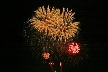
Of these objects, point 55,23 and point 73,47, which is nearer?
point 55,23

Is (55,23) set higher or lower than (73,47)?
higher

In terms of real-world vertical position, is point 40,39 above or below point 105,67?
above

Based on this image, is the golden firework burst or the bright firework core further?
the bright firework core

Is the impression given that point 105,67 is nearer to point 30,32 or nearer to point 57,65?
point 57,65

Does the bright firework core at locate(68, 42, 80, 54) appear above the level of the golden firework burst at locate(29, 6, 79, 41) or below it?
below

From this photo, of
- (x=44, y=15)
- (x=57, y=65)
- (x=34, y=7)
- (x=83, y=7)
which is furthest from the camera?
(x=83, y=7)

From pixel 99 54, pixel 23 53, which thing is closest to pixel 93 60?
pixel 99 54

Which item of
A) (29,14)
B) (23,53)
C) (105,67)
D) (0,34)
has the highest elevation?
(29,14)

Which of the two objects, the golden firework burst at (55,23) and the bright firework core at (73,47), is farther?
the bright firework core at (73,47)

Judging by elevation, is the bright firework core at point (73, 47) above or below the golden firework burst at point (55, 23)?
below

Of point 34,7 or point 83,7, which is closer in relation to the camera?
point 34,7

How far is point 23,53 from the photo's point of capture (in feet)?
79.0

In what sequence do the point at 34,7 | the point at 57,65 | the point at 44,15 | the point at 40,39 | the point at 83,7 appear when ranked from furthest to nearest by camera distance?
the point at 83,7 < the point at 34,7 < the point at 57,65 < the point at 40,39 < the point at 44,15

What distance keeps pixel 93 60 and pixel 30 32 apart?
37.0 feet
